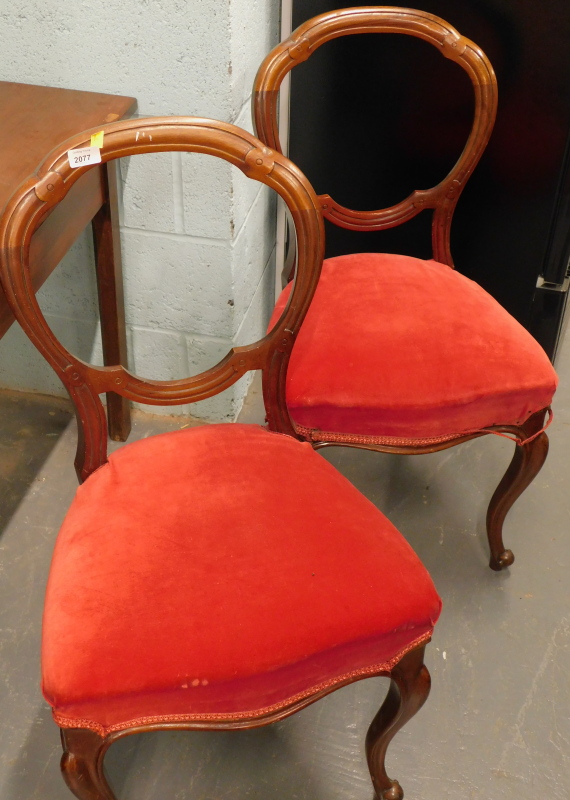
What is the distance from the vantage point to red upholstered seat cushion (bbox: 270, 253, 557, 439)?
1212mm

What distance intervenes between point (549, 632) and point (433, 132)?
3.47ft

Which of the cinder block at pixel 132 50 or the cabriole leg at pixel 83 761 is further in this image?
the cinder block at pixel 132 50

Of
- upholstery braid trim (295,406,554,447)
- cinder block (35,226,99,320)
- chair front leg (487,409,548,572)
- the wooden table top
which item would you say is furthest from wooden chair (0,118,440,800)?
cinder block (35,226,99,320)

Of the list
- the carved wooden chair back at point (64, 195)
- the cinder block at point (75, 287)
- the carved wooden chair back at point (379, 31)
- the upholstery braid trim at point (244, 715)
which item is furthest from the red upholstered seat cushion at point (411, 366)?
the cinder block at point (75, 287)

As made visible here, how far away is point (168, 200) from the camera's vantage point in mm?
1512

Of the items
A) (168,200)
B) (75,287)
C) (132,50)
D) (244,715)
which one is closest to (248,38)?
(132,50)

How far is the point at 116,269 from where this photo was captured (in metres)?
1.54

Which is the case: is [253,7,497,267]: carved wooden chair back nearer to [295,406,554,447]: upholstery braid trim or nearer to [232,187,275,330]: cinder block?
[232,187,275,330]: cinder block

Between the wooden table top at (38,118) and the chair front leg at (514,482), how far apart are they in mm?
883

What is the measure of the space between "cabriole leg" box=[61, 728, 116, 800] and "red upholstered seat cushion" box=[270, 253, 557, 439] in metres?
0.54

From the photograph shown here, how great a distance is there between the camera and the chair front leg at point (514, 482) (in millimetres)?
1334

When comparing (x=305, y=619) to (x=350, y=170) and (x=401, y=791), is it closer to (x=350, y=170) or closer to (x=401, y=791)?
(x=401, y=791)

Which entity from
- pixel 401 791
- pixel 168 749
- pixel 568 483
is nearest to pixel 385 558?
pixel 401 791

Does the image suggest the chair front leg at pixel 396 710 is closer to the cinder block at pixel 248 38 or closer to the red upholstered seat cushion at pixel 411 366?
the red upholstered seat cushion at pixel 411 366
